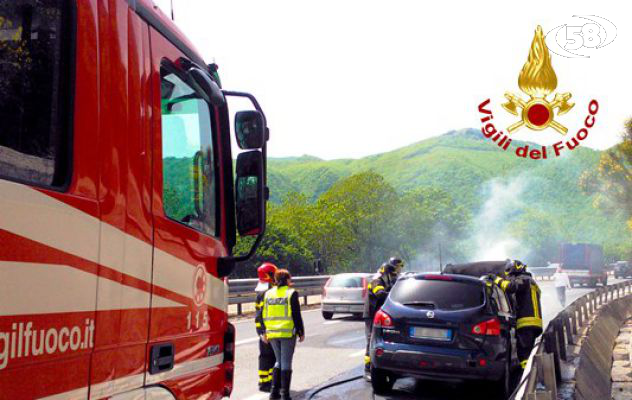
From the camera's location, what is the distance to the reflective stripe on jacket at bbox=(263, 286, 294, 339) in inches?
322

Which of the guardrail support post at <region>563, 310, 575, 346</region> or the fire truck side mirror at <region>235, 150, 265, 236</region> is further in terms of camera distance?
the guardrail support post at <region>563, 310, 575, 346</region>

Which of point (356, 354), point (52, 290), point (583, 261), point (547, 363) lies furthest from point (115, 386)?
point (583, 261)

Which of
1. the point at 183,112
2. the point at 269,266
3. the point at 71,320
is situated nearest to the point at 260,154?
the point at 183,112

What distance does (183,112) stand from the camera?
3621mm

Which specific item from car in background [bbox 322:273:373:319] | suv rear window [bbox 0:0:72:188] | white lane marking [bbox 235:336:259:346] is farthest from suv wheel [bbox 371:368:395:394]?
car in background [bbox 322:273:373:319]

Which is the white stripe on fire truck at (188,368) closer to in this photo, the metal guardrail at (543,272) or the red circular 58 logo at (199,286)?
the red circular 58 logo at (199,286)

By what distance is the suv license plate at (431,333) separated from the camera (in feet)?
28.9

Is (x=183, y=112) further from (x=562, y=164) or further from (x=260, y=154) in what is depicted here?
(x=562, y=164)

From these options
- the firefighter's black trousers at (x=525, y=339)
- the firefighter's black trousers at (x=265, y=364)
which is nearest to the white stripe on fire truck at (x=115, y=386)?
the firefighter's black trousers at (x=265, y=364)

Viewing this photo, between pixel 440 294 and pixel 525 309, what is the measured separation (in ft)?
5.76

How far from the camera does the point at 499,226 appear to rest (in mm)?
166500

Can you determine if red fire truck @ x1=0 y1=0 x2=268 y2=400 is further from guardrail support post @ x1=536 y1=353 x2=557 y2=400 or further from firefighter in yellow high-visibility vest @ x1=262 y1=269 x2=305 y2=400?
firefighter in yellow high-visibility vest @ x1=262 y1=269 x2=305 y2=400

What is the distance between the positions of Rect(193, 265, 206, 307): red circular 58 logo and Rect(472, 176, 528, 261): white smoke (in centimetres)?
10720

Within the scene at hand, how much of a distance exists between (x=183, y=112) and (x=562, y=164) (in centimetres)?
20625
